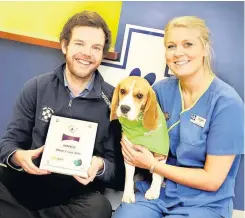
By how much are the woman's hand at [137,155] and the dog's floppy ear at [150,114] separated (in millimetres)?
117

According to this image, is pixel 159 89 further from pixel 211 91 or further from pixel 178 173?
pixel 178 173

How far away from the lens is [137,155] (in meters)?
1.41

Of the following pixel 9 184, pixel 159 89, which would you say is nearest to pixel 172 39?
pixel 159 89

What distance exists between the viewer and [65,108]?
58.4 inches

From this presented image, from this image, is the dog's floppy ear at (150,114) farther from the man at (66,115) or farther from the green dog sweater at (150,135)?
the man at (66,115)

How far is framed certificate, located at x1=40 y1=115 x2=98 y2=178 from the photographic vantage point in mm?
1346

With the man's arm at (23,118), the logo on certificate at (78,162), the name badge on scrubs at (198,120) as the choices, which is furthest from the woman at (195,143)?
the man's arm at (23,118)

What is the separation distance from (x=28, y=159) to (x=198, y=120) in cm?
75

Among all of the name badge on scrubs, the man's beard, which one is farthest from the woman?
the man's beard

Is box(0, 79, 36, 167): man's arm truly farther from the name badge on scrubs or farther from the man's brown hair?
the name badge on scrubs

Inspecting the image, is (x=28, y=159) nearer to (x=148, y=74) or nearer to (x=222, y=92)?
Answer: (x=148, y=74)

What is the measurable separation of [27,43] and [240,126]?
1152mm

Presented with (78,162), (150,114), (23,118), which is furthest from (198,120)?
(23,118)

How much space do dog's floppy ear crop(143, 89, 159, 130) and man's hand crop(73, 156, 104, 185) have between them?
0.87 feet
